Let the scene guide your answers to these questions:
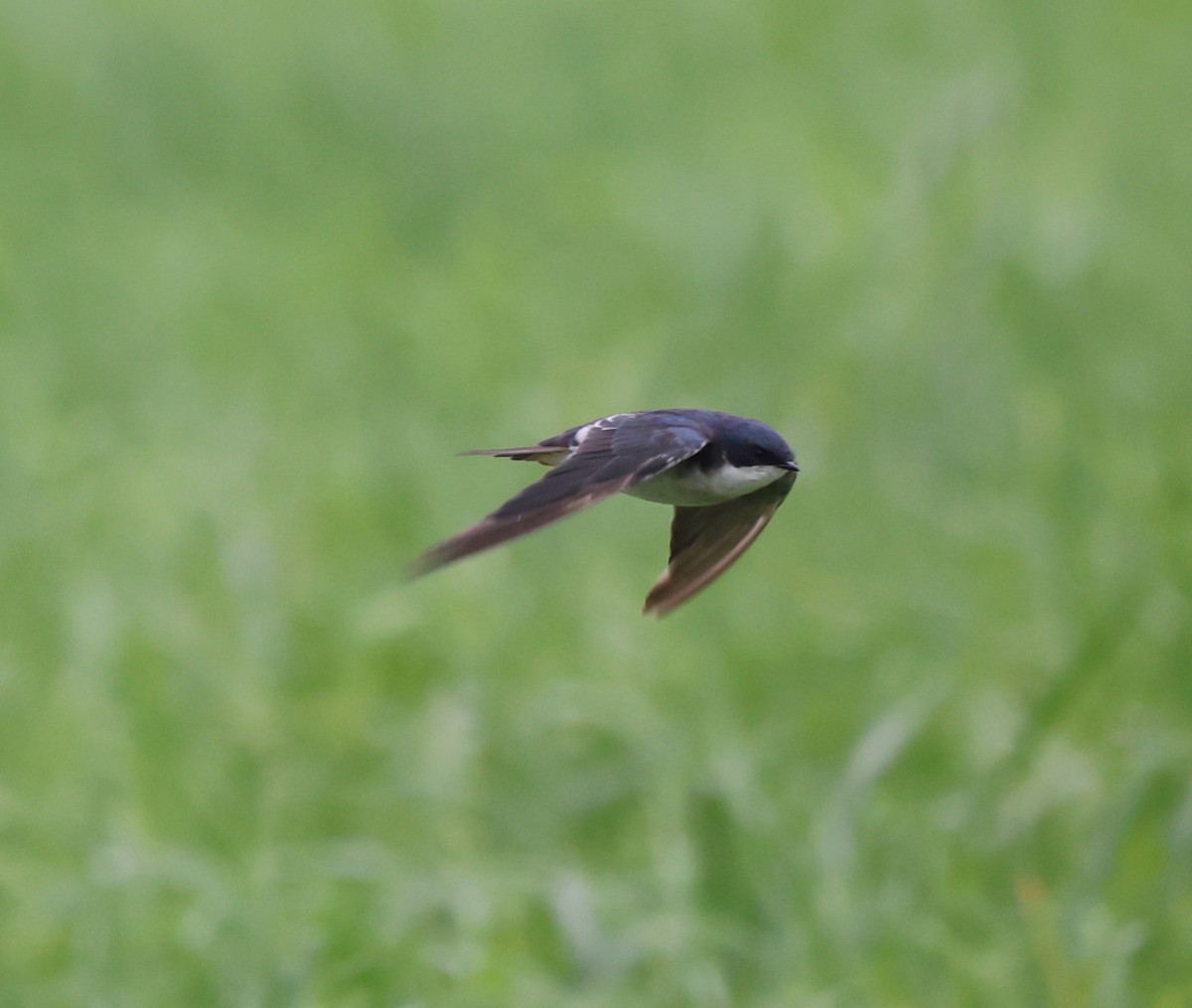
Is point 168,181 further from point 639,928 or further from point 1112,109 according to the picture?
point 639,928

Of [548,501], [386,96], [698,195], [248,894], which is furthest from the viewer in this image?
[386,96]

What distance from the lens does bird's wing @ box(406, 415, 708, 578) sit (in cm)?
180

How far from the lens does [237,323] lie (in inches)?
268

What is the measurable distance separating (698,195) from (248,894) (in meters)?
3.81

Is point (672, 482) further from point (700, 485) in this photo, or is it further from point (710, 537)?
point (710, 537)

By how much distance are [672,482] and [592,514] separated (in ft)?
11.7

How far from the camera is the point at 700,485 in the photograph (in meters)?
2.37

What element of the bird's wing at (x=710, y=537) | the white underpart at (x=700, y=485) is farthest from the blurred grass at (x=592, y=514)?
the white underpart at (x=700, y=485)

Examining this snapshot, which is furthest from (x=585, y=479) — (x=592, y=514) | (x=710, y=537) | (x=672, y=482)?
(x=592, y=514)

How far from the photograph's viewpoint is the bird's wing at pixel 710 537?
2.53 meters

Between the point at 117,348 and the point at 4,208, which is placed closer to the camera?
the point at 117,348

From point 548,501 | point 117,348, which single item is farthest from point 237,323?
point 548,501

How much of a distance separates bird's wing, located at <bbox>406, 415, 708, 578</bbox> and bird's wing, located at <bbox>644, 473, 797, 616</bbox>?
10.1 inches

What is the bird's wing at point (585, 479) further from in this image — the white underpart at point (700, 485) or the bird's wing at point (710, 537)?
the bird's wing at point (710, 537)
